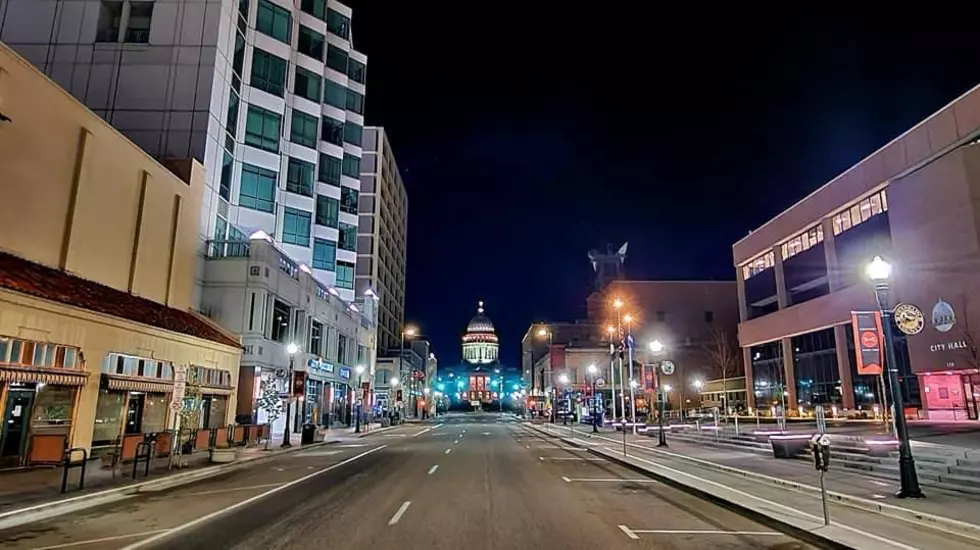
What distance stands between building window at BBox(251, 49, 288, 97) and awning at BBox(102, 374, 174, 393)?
26.2m

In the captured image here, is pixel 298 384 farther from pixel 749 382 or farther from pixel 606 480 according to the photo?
pixel 749 382

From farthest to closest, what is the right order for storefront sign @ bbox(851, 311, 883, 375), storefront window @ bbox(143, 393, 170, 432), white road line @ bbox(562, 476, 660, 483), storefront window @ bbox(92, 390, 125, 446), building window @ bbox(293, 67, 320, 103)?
building window @ bbox(293, 67, 320, 103) → storefront window @ bbox(143, 393, 170, 432) → storefront window @ bbox(92, 390, 125, 446) → white road line @ bbox(562, 476, 660, 483) → storefront sign @ bbox(851, 311, 883, 375)

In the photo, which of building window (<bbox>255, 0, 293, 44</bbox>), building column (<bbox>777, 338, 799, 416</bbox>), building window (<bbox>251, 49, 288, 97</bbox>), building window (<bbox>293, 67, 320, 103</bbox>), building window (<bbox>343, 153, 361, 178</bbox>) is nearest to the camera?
building window (<bbox>251, 49, 288, 97</bbox>)

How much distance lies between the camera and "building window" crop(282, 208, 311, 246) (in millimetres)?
47062

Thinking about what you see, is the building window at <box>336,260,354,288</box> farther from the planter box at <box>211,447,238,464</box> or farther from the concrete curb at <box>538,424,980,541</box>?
the concrete curb at <box>538,424,980,541</box>

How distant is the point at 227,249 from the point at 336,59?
2978 cm

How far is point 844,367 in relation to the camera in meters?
45.5

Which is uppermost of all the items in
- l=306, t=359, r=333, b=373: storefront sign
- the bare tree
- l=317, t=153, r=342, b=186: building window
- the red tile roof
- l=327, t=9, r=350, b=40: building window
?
l=327, t=9, r=350, b=40: building window

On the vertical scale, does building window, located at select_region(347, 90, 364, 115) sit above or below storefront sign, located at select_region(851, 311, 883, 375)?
above

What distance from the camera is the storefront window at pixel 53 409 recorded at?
65.0 ft

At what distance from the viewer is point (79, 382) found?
809 inches

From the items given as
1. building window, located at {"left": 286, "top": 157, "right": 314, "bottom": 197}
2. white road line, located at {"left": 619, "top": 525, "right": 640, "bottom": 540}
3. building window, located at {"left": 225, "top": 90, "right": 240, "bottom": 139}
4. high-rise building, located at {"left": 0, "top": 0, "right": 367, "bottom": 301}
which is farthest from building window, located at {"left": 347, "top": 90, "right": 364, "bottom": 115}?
white road line, located at {"left": 619, "top": 525, "right": 640, "bottom": 540}

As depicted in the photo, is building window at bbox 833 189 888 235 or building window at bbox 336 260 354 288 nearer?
building window at bbox 833 189 888 235

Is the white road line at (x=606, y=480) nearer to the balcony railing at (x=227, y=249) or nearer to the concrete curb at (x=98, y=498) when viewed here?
the concrete curb at (x=98, y=498)
